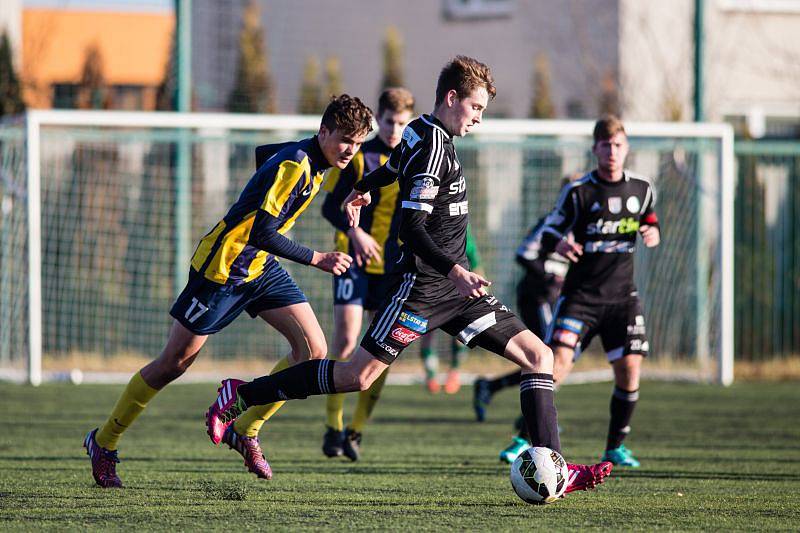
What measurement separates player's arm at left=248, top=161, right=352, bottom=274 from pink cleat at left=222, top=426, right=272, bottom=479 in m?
1.02

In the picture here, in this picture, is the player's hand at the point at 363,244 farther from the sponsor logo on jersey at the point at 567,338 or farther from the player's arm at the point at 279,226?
the sponsor logo on jersey at the point at 567,338

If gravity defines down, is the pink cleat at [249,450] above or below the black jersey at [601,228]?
below

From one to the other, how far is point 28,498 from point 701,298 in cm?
975

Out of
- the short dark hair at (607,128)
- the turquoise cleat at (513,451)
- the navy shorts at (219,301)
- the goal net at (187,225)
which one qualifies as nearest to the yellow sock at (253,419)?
the navy shorts at (219,301)

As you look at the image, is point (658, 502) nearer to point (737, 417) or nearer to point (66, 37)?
point (737, 417)

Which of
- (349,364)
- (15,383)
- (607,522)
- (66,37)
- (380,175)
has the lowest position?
(15,383)

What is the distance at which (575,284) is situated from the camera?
707 cm

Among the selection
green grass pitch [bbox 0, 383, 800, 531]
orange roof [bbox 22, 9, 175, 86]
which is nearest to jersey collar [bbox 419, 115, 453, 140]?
green grass pitch [bbox 0, 383, 800, 531]

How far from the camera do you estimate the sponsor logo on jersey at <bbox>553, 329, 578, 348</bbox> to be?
22.9 feet

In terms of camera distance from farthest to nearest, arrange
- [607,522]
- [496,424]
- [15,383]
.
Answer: [15,383]
[496,424]
[607,522]

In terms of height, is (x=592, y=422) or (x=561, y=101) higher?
(x=561, y=101)

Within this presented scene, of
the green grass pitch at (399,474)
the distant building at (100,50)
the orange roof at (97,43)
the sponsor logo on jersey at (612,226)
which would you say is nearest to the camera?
the green grass pitch at (399,474)

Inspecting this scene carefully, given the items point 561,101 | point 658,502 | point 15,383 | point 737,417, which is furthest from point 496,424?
point 561,101

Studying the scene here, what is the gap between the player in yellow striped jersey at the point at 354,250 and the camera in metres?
7.13
